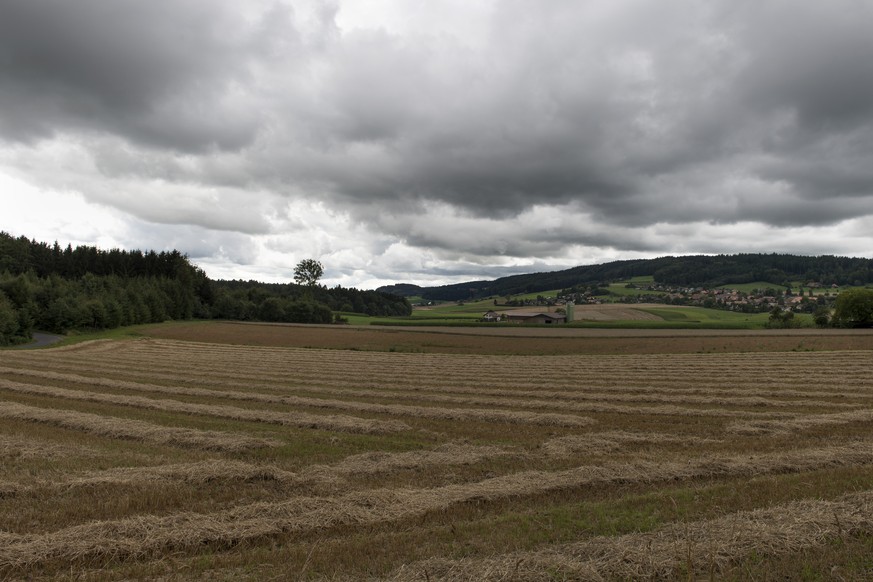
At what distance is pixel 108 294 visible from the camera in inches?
3615

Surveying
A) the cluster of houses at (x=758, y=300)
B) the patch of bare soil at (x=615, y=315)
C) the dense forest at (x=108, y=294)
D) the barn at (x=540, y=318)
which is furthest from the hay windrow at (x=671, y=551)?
the cluster of houses at (x=758, y=300)

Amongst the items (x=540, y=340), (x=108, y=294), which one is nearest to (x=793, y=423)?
(x=540, y=340)

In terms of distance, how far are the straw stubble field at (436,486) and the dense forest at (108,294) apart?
228ft

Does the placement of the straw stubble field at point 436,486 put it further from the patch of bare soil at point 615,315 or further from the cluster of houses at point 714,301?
the cluster of houses at point 714,301

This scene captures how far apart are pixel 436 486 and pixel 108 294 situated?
103 m

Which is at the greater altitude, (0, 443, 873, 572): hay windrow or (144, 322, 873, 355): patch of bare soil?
(0, 443, 873, 572): hay windrow

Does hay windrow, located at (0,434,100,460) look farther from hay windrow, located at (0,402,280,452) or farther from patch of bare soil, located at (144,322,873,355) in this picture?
patch of bare soil, located at (144,322,873,355)

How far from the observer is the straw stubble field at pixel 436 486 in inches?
266

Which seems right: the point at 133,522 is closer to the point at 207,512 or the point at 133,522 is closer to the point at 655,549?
the point at 207,512

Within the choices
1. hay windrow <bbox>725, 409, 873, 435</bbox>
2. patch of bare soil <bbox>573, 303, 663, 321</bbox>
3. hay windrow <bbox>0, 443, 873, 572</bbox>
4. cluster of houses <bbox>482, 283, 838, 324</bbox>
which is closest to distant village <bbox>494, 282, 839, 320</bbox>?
cluster of houses <bbox>482, 283, 838, 324</bbox>

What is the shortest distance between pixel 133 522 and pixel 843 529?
11.2 meters

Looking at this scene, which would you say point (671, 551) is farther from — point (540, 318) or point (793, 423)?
point (540, 318)

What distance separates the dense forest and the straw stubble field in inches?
2742

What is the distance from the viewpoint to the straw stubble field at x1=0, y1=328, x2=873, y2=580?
6758 millimetres
